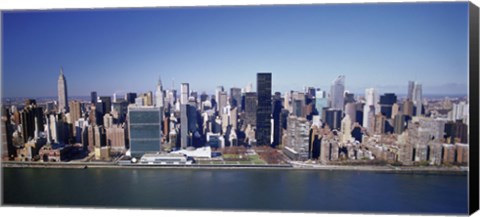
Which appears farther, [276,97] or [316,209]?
[276,97]

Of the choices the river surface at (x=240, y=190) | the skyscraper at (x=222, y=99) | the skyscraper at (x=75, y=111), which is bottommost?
the river surface at (x=240, y=190)

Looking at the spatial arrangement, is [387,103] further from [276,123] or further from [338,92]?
[276,123]

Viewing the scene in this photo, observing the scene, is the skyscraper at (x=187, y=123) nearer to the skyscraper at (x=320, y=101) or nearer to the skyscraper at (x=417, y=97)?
the skyscraper at (x=320, y=101)

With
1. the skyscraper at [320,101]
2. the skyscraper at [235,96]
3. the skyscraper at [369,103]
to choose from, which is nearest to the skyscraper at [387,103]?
the skyscraper at [369,103]

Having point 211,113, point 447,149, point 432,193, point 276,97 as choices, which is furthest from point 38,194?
point 447,149

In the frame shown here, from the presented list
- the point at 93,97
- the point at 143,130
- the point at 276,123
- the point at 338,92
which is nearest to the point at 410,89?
the point at 338,92

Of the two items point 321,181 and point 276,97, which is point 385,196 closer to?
point 321,181
